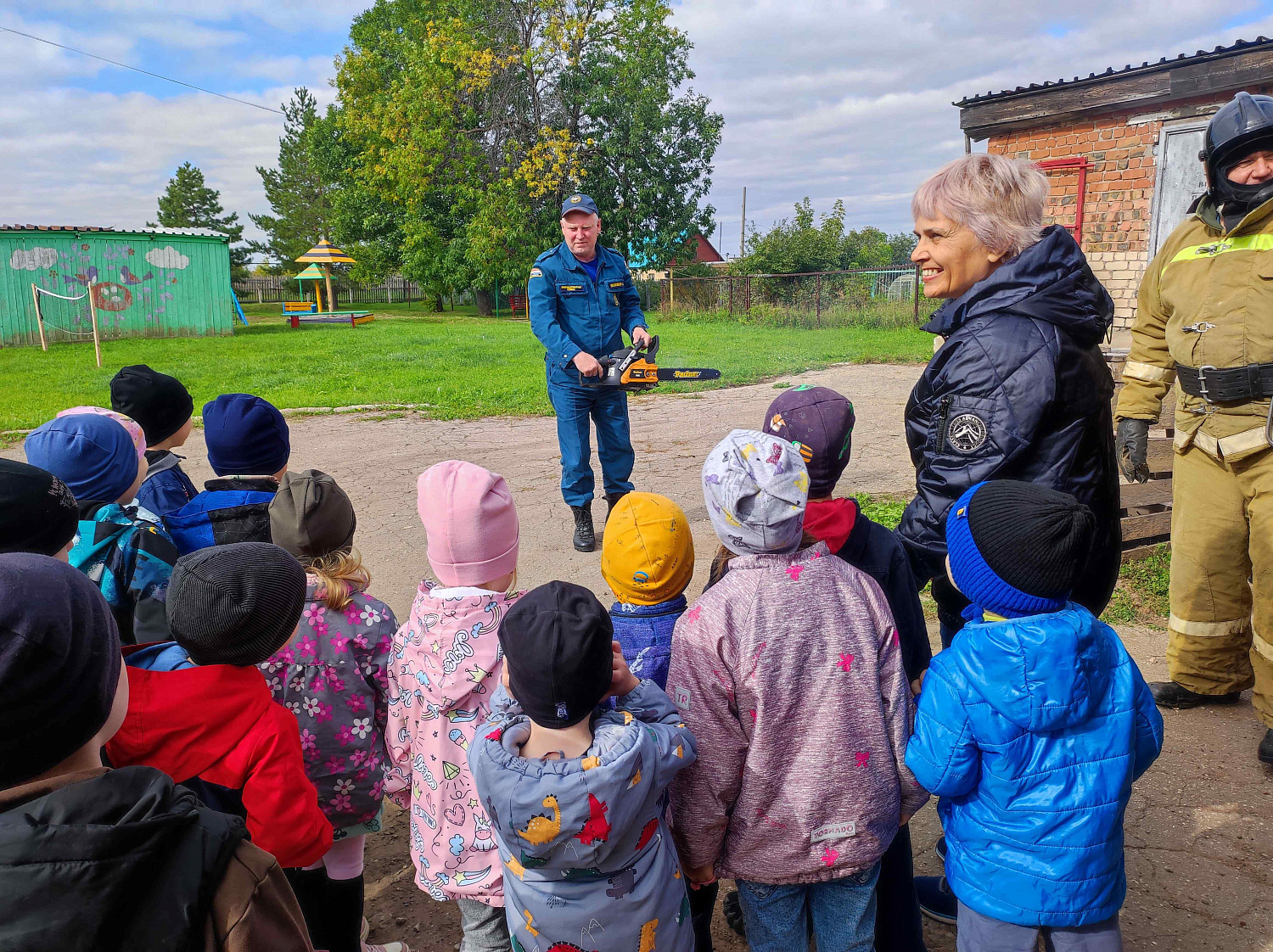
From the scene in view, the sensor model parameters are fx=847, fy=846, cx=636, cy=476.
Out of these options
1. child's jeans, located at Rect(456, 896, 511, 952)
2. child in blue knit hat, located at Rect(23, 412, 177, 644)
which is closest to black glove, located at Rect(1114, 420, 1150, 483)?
child's jeans, located at Rect(456, 896, 511, 952)

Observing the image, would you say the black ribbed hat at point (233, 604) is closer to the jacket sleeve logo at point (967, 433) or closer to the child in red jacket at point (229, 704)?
the child in red jacket at point (229, 704)

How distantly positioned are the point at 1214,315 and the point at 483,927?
338 centimetres

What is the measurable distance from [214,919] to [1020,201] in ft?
8.13

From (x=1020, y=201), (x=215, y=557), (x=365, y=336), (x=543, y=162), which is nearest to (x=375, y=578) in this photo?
(x=215, y=557)

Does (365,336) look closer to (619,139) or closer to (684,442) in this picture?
(619,139)

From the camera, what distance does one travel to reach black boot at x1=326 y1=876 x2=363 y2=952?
7.52ft

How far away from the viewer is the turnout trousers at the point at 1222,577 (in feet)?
10.7

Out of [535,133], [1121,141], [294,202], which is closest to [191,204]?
[294,202]

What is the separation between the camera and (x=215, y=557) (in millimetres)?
1801

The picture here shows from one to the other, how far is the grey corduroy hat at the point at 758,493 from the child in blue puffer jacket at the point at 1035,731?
0.37 m

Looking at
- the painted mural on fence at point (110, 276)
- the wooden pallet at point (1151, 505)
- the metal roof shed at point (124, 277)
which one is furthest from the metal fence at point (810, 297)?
the wooden pallet at point (1151, 505)

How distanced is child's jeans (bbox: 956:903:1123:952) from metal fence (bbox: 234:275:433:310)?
43.9 metres

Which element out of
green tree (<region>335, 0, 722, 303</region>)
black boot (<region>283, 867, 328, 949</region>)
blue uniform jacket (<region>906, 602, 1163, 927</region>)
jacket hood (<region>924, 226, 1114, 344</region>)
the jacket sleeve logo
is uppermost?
green tree (<region>335, 0, 722, 303</region>)

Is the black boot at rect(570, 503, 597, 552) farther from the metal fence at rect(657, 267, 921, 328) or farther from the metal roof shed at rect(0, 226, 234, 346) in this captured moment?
the metal roof shed at rect(0, 226, 234, 346)
